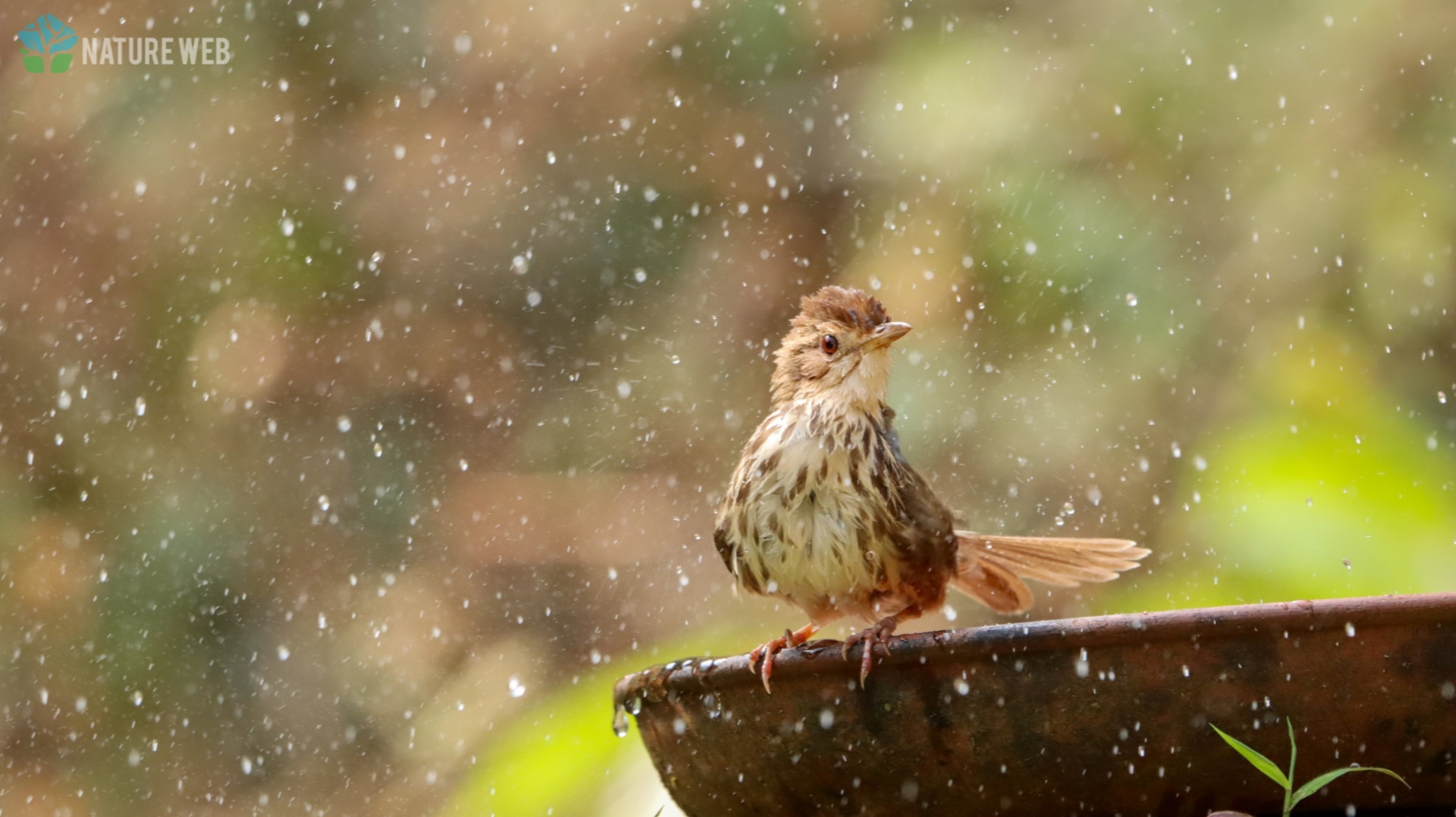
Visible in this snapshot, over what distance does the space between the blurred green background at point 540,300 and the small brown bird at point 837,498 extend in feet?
8.91

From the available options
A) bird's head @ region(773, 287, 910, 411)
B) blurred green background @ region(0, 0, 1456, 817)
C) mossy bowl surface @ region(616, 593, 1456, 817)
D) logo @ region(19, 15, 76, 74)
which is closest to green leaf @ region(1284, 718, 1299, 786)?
mossy bowl surface @ region(616, 593, 1456, 817)

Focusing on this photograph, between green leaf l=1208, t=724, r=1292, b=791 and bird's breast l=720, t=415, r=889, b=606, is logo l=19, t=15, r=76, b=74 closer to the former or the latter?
bird's breast l=720, t=415, r=889, b=606

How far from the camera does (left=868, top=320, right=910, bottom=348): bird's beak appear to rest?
3547 mm

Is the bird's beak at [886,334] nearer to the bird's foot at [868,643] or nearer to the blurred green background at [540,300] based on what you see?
the bird's foot at [868,643]

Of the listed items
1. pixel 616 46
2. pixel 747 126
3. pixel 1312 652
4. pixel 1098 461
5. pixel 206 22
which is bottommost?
pixel 1312 652

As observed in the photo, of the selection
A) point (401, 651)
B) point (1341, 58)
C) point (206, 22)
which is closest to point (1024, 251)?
point (1341, 58)

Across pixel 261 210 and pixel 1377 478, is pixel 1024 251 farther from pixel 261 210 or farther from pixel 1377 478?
pixel 261 210

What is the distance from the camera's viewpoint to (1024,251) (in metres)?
6.70

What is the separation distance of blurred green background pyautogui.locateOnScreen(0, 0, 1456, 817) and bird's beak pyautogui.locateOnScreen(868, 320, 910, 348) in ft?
9.13

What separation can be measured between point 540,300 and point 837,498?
197 inches

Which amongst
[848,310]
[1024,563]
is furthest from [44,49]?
[1024,563]

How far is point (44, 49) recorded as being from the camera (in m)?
8.05

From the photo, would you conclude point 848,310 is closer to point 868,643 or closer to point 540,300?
point 868,643

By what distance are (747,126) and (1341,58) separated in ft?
9.37
